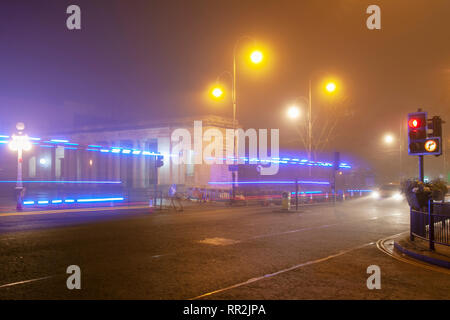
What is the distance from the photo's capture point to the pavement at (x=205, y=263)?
604cm

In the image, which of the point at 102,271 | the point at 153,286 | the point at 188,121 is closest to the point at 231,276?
the point at 153,286

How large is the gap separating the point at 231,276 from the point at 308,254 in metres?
2.96

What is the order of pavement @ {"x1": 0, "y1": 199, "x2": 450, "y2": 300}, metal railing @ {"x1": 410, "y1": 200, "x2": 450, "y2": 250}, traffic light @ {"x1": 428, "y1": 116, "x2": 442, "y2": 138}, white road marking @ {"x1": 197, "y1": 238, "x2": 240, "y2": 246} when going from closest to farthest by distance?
1. pavement @ {"x1": 0, "y1": 199, "x2": 450, "y2": 300}
2. metal railing @ {"x1": 410, "y1": 200, "x2": 450, "y2": 250}
3. traffic light @ {"x1": 428, "y1": 116, "x2": 442, "y2": 138}
4. white road marking @ {"x1": 197, "y1": 238, "x2": 240, "y2": 246}

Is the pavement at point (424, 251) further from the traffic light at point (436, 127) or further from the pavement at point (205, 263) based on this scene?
the traffic light at point (436, 127)

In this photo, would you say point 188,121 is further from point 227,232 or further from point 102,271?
point 102,271

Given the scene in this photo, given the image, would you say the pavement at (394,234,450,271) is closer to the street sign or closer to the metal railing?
the metal railing

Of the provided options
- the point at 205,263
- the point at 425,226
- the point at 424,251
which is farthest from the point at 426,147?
the point at 205,263

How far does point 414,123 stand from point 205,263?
23.6ft

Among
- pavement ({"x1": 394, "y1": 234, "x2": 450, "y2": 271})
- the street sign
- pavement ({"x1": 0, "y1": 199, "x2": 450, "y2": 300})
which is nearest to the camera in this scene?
A: pavement ({"x1": 0, "y1": 199, "x2": 450, "y2": 300})

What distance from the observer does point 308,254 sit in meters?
9.23

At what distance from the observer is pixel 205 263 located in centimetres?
809

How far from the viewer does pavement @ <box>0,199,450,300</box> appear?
6.04m

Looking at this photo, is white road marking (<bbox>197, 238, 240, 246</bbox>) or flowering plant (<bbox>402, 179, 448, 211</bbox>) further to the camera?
white road marking (<bbox>197, 238, 240, 246</bbox>)

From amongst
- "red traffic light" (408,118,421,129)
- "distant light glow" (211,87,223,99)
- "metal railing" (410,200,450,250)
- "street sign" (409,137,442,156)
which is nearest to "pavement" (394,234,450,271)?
"metal railing" (410,200,450,250)
